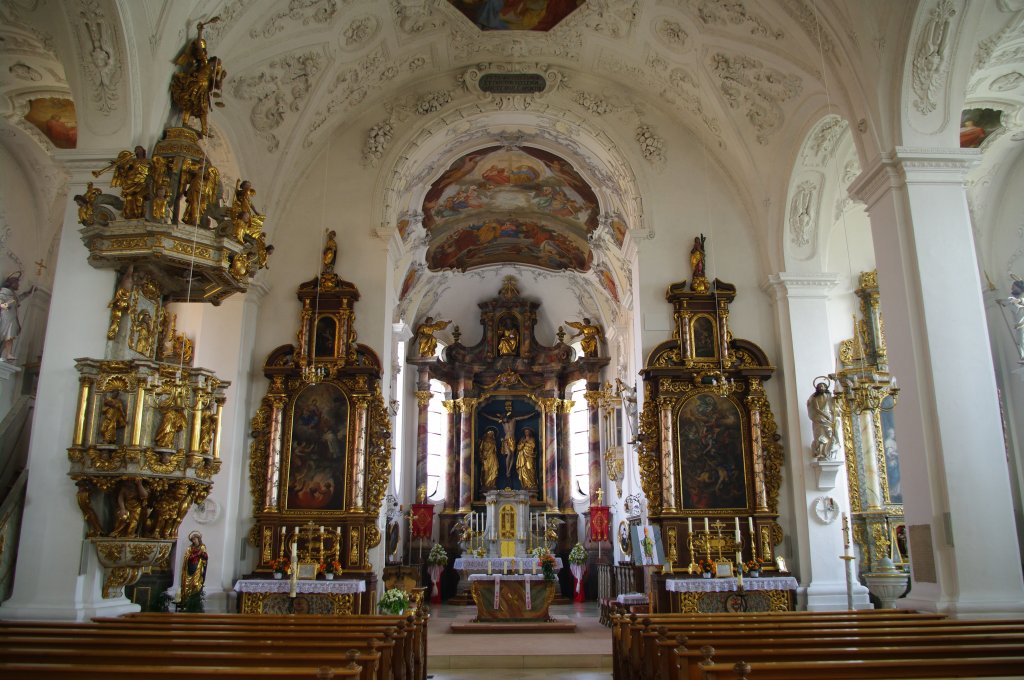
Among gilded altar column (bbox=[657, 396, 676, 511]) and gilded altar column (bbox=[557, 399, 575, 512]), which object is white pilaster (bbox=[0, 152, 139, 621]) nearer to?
gilded altar column (bbox=[657, 396, 676, 511])

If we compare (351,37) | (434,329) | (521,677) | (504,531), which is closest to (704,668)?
(521,677)

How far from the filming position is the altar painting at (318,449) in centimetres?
1288

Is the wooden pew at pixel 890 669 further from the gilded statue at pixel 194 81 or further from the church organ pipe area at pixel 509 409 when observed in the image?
the church organ pipe area at pixel 509 409

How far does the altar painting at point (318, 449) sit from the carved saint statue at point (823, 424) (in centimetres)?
720

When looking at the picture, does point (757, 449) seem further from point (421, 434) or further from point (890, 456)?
point (421, 434)

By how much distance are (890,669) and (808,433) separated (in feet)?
27.5

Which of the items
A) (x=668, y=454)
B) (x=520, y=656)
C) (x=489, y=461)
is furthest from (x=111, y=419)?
(x=489, y=461)

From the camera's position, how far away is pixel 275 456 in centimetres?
1293

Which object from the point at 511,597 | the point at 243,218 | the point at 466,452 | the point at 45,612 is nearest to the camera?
the point at 45,612

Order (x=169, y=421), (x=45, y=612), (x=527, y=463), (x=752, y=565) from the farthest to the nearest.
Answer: (x=527, y=463) → (x=752, y=565) → (x=169, y=421) → (x=45, y=612)

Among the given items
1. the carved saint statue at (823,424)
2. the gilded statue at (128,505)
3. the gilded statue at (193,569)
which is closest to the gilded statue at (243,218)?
the gilded statue at (128,505)

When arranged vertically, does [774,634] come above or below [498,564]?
below

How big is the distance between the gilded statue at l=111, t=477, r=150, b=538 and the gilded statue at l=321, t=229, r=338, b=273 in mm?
6266

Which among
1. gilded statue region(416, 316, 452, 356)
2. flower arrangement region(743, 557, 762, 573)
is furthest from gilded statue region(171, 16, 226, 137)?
gilded statue region(416, 316, 452, 356)
